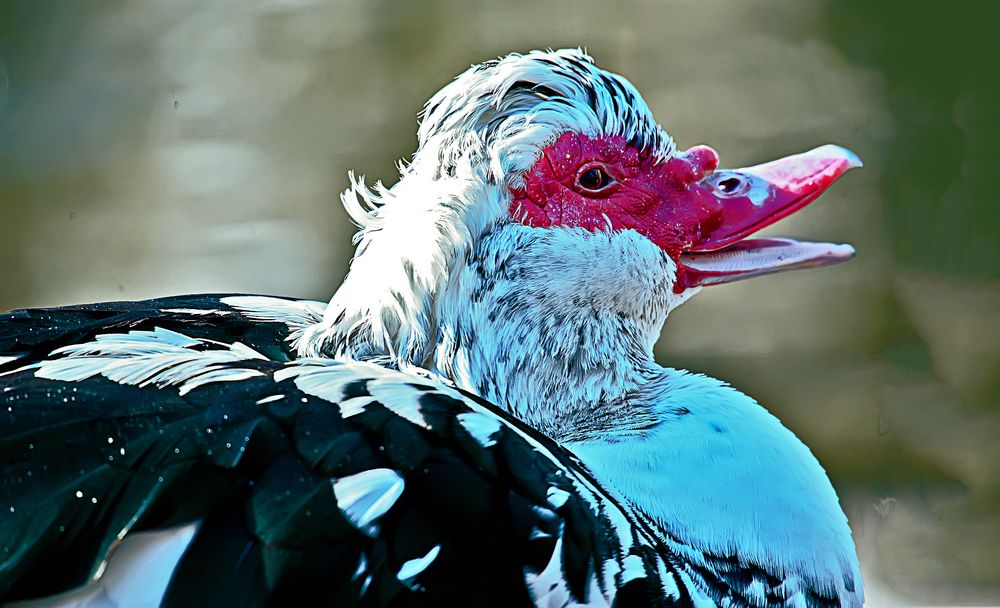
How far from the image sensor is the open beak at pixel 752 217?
88.5 inches

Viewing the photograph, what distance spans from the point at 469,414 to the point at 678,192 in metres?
0.74

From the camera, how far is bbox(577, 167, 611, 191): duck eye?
7.18 ft

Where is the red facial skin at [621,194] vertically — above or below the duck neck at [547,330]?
above

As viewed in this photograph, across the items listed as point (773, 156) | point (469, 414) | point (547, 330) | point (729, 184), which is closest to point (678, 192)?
point (729, 184)

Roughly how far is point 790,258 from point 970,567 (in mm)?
2610

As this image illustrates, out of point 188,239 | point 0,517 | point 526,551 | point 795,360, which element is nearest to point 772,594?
point 526,551

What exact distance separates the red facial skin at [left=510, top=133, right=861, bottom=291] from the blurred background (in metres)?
2.20

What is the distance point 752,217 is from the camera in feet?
7.40

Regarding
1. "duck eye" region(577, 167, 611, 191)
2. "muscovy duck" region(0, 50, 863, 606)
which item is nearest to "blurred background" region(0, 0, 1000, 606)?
"muscovy duck" region(0, 50, 863, 606)

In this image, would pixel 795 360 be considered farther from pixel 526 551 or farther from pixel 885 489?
pixel 526 551

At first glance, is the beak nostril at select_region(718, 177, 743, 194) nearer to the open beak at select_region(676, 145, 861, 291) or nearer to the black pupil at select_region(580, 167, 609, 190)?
the open beak at select_region(676, 145, 861, 291)

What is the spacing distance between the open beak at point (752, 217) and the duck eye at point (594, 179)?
0.19 m

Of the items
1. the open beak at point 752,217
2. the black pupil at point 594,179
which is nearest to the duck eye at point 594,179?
the black pupil at point 594,179

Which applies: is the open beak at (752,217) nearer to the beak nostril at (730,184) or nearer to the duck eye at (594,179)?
the beak nostril at (730,184)
